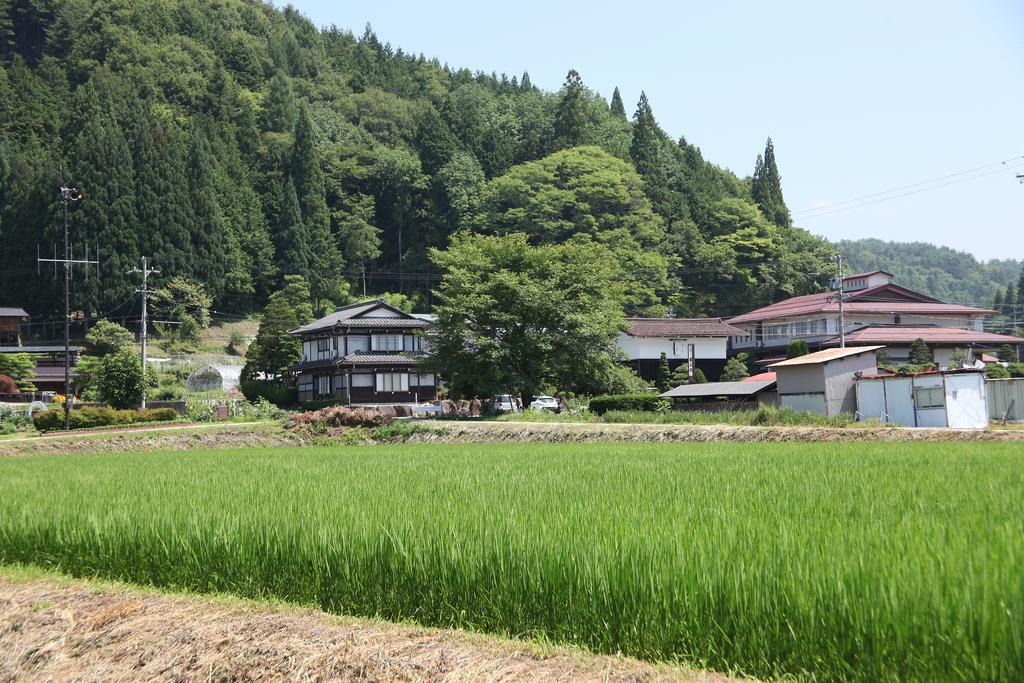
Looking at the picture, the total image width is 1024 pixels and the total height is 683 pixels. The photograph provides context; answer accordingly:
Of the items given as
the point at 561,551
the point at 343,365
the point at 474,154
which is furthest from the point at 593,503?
the point at 474,154

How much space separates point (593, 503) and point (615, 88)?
114189mm

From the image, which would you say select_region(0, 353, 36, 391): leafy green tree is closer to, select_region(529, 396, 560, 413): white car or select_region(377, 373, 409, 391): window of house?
select_region(377, 373, 409, 391): window of house

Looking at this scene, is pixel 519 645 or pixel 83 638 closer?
pixel 519 645

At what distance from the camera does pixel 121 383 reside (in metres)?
A: 38.9

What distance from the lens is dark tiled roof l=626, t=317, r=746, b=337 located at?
56.2 m

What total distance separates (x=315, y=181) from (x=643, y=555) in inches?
3226

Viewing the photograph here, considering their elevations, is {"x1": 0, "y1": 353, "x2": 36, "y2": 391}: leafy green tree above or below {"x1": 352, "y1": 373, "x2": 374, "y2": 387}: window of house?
above

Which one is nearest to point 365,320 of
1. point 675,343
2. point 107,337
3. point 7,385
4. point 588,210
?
point 107,337

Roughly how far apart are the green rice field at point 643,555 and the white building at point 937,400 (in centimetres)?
1340

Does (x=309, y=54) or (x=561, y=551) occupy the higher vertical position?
(x=309, y=54)

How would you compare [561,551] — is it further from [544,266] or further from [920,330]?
[920,330]

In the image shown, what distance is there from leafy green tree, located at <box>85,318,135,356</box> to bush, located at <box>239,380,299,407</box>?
35.1ft

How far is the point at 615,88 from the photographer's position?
378 feet

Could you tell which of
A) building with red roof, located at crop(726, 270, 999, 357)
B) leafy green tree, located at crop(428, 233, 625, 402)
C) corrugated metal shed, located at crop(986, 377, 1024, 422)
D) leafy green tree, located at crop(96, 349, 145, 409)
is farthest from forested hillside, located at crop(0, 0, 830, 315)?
corrugated metal shed, located at crop(986, 377, 1024, 422)
